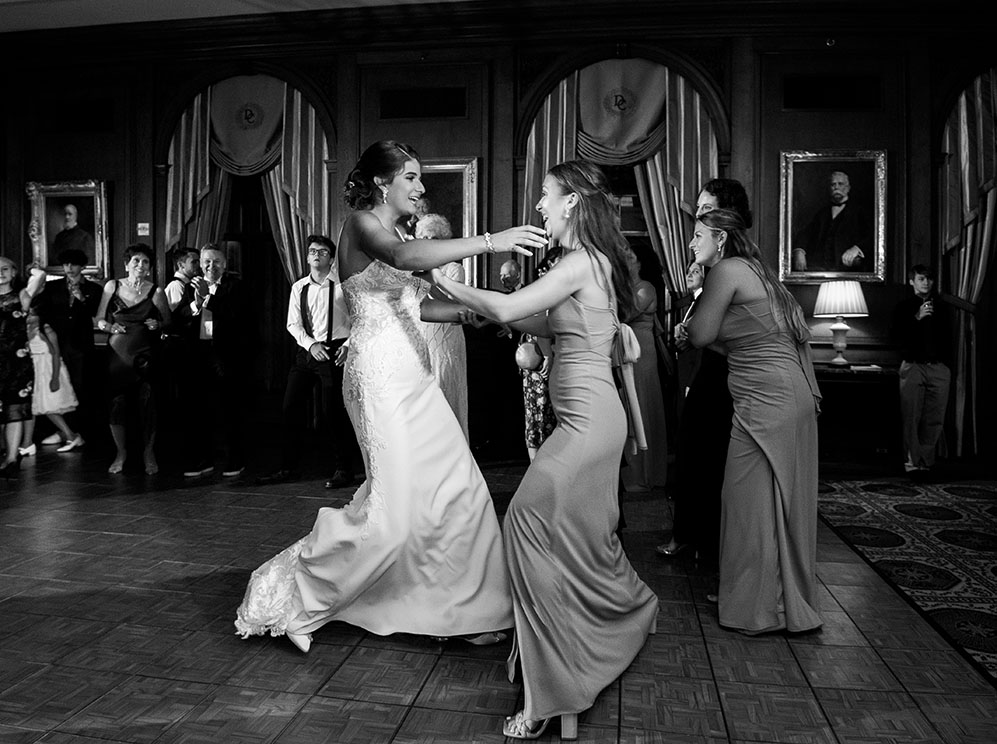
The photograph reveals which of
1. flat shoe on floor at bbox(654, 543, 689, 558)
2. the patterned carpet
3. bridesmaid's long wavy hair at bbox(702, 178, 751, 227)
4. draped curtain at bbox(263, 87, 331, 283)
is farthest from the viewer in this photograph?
draped curtain at bbox(263, 87, 331, 283)

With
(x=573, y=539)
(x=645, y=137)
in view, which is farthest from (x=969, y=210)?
(x=573, y=539)

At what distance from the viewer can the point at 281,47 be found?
26.1ft

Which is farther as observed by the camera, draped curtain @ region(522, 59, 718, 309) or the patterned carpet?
draped curtain @ region(522, 59, 718, 309)

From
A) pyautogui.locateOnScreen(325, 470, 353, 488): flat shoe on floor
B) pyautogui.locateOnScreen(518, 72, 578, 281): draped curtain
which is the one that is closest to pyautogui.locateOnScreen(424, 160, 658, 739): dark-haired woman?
pyautogui.locateOnScreen(325, 470, 353, 488): flat shoe on floor

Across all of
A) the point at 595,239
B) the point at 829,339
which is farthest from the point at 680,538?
the point at 829,339

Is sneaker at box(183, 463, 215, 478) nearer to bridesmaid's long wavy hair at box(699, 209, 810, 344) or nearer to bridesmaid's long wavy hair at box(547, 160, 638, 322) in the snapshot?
bridesmaid's long wavy hair at box(699, 209, 810, 344)

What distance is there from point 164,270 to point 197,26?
92.7 inches

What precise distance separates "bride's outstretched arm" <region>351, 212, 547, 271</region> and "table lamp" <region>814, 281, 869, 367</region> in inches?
193

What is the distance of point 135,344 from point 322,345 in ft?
4.55

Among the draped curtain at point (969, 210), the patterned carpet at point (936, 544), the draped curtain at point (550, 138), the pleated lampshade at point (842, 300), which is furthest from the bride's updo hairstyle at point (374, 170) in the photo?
the draped curtain at point (969, 210)

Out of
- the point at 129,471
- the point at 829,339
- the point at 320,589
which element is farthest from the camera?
the point at 829,339

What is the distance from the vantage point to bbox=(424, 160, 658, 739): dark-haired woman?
2.29m

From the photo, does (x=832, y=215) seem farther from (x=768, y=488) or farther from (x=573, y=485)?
(x=573, y=485)

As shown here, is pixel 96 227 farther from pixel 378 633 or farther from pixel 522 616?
pixel 522 616
